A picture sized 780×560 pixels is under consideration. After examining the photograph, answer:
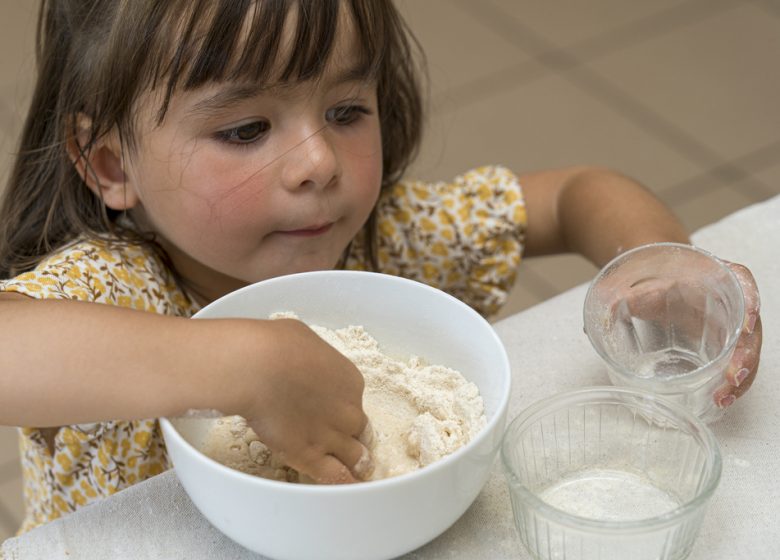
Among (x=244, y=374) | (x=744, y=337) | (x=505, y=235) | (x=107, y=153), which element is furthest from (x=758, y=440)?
(x=107, y=153)

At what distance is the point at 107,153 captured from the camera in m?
1.04

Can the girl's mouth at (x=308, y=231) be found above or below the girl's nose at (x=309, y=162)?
below

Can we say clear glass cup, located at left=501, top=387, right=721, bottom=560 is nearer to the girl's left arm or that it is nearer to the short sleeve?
the girl's left arm

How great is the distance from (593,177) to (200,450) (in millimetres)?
599

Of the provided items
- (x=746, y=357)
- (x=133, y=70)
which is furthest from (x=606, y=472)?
(x=133, y=70)

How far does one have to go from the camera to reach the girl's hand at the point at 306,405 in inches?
27.3

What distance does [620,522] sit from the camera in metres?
0.65

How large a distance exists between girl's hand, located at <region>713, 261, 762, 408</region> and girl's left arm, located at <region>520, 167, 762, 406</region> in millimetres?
39

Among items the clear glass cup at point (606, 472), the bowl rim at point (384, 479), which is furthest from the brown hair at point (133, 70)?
the clear glass cup at point (606, 472)

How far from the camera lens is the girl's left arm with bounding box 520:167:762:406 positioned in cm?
107

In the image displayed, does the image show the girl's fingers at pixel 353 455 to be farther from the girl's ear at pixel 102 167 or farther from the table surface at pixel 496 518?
the girl's ear at pixel 102 167

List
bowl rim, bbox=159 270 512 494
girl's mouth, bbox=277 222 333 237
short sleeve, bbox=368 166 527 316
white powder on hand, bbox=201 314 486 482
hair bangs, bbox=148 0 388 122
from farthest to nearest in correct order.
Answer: short sleeve, bbox=368 166 527 316 < girl's mouth, bbox=277 222 333 237 < hair bangs, bbox=148 0 388 122 < white powder on hand, bbox=201 314 486 482 < bowl rim, bbox=159 270 512 494

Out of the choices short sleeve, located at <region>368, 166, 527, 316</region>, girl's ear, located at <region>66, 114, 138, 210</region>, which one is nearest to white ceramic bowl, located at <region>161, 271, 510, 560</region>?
girl's ear, located at <region>66, 114, 138, 210</region>

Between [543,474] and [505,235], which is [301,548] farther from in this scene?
[505,235]
